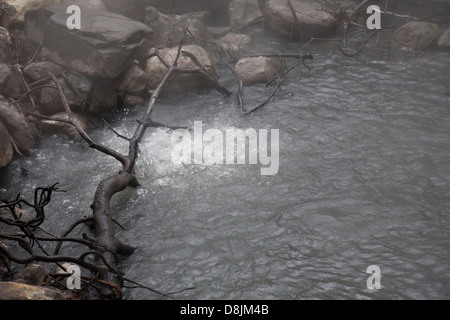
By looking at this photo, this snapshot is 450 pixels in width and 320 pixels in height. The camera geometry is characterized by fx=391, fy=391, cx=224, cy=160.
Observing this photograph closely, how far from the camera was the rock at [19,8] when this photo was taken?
9.95 meters

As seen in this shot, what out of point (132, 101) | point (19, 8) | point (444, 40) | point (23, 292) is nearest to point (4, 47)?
point (19, 8)

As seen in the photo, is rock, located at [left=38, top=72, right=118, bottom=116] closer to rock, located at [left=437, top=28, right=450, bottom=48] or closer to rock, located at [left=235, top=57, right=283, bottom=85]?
rock, located at [left=235, top=57, right=283, bottom=85]

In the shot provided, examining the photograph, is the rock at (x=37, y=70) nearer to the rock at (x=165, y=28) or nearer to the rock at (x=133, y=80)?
the rock at (x=133, y=80)

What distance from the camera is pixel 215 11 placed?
13.9 m

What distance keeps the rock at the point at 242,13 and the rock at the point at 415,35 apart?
446 centimetres

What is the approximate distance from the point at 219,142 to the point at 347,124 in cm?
267

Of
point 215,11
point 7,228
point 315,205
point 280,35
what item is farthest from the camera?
point 215,11

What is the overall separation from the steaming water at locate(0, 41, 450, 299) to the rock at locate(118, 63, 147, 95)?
72cm

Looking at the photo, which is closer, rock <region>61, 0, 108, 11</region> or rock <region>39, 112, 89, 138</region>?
rock <region>39, 112, 89, 138</region>

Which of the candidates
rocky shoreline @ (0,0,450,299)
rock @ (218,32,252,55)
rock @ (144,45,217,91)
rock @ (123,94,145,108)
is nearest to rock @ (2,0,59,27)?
rocky shoreline @ (0,0,450,299)

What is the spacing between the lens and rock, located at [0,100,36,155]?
759cm

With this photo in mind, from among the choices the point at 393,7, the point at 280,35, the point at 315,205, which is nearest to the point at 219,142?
the point at 315,205

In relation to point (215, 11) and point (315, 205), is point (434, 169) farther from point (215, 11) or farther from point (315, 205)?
point (215, 11)

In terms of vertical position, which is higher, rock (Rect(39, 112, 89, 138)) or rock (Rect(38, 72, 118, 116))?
rock (Rect(38, 72, 118, 116))
